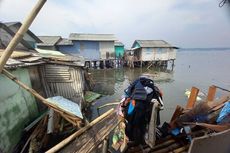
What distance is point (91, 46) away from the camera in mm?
27984

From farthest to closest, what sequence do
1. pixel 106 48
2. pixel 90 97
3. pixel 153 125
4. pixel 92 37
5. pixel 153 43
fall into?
pixel 153 43 → pixel 106 48 → pixel 92 37 → pixel 90 97 → pixel 153 125

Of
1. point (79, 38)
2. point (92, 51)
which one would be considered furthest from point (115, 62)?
point (79, 38)

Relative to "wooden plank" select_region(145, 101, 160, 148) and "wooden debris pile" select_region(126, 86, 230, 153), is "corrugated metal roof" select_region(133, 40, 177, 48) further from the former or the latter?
"wooden plank" select_region(145, 101, 160, 148)

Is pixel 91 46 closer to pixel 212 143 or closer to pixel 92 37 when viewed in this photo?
pixel 92 37

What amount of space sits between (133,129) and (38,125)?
4628mm

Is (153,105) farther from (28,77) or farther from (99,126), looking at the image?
(28,77)

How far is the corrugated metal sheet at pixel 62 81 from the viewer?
9336 millimetres

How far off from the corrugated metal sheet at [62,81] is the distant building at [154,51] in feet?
73.2

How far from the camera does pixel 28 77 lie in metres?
7.29

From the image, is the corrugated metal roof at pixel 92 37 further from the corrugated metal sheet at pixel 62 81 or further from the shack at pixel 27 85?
the corrugated metal sheet at pixel 62 81

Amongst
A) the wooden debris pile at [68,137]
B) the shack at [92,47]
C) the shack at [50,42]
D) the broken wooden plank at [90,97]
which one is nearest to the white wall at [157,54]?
the shack at [92,47]

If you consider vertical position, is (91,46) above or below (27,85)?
above

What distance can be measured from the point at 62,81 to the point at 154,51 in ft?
81.1

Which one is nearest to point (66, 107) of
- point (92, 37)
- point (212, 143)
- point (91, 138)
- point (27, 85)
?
point (91, 138)
